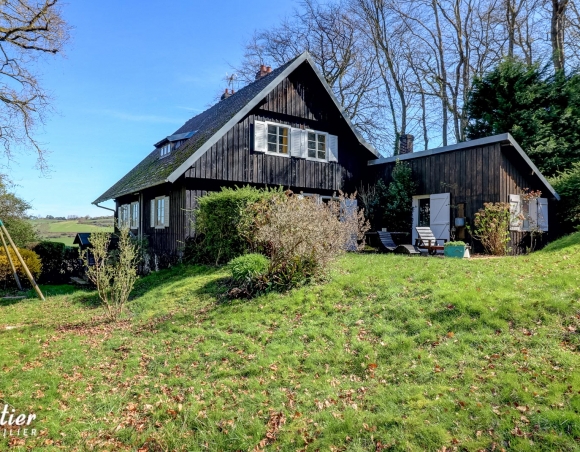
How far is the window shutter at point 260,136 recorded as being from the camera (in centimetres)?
1331

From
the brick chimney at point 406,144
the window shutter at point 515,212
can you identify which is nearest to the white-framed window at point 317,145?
the brick chimney at point 406,144

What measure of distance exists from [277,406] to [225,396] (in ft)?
2.22

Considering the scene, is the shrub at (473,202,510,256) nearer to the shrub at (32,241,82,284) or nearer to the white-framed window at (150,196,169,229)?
the white-framed window at (150,196,169,229)

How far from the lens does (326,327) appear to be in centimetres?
580

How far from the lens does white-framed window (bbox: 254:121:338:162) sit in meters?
13.5

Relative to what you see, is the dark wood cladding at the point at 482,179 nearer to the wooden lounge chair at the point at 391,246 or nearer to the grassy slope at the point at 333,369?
the wooden lounge chair at the point at 391,246

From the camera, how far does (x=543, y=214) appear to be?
523 inches

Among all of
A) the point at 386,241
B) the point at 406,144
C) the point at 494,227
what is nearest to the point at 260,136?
the point at 386,241

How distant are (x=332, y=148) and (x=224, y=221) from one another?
6696mm

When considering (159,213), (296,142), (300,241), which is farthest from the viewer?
(159,213)

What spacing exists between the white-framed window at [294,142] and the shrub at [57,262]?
8689mm

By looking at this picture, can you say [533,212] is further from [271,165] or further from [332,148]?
[271,165]

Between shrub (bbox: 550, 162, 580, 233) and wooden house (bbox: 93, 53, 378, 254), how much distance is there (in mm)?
6747

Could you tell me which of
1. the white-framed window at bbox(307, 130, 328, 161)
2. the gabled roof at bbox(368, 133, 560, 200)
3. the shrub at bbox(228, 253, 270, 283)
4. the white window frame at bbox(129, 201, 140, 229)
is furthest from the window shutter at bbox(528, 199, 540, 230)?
the white window frame at bbox(129, 201, 140, 229)
